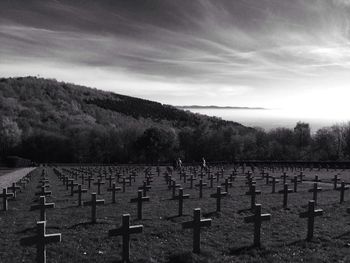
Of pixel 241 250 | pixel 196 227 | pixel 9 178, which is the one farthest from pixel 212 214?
pixel 9 178

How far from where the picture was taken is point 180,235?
11086 millimetres

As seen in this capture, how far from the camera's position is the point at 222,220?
13.2m

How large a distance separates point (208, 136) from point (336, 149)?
2825 centimetres

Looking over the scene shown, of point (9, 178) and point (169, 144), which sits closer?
point (9, 178)

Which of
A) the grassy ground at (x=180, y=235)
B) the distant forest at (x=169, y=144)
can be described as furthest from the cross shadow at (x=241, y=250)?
the distant forest at (x=169, y=144)

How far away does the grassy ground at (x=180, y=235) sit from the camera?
9164 millimetres

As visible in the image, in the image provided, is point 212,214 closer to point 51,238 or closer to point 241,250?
point 241,250

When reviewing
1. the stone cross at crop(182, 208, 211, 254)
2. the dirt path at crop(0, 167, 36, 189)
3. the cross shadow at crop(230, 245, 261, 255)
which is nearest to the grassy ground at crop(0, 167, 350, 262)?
the cross shadow at crop(230, 245, 261, 255)

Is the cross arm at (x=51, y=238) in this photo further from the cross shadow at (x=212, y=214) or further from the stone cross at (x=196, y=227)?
the cross shadow at (x=212, y=214)

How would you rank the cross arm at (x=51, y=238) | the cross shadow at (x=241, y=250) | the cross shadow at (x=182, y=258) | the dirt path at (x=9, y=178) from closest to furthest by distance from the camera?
the cross arm at (x=51, y=238)
the cross shadow at (x=182, y=258)
the cross shadow at (x=241, y=250)
the dirt path at (x=9, y=178)

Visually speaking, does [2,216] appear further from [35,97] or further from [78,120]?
[35,97]

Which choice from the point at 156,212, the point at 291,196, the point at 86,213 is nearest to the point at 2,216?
the point at 86,213

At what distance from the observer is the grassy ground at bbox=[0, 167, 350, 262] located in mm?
9164

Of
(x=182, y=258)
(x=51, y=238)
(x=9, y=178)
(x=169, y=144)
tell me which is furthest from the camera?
(x=169, y=144)
